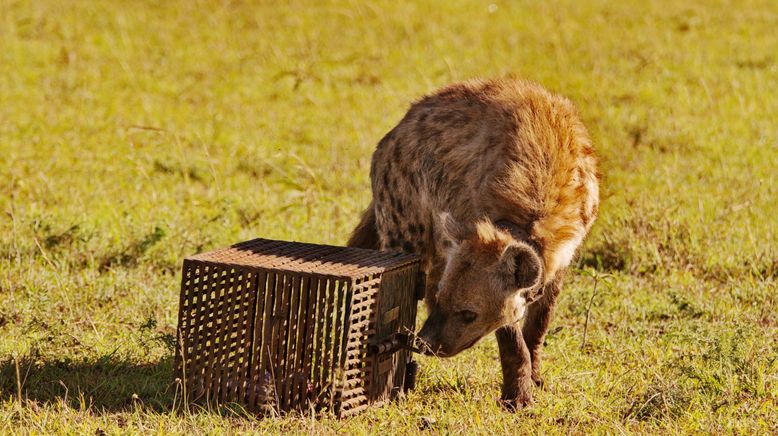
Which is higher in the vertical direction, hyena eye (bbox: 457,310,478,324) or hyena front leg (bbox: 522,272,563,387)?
hyena eye (bbox: 457,310,478,324)

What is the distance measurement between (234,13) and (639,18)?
4.33 metres

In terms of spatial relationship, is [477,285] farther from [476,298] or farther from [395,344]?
[395,344]

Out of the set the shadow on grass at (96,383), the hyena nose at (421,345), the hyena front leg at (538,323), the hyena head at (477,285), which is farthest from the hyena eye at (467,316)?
the shadow on grass at (96,383)

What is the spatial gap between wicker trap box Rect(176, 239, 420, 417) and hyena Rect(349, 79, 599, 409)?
0.23 m

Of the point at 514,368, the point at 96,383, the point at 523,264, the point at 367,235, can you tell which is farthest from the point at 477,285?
the point at 96,383

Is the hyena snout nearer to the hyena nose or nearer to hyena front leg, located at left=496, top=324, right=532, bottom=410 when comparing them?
the hyena nose

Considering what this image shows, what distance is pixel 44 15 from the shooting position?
11109 millimetres

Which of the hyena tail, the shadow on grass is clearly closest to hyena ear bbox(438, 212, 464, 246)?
the hyena tail

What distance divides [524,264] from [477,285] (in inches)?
8.2

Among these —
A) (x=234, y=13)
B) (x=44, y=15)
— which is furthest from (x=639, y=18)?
(x=44, y=15)

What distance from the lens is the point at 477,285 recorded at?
3877 mm

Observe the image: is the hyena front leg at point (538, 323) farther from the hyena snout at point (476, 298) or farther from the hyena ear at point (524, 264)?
the hyena ear at point (524, 264)

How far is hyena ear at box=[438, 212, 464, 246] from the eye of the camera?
3.96 m

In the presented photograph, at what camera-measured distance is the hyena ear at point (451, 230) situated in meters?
3.96
